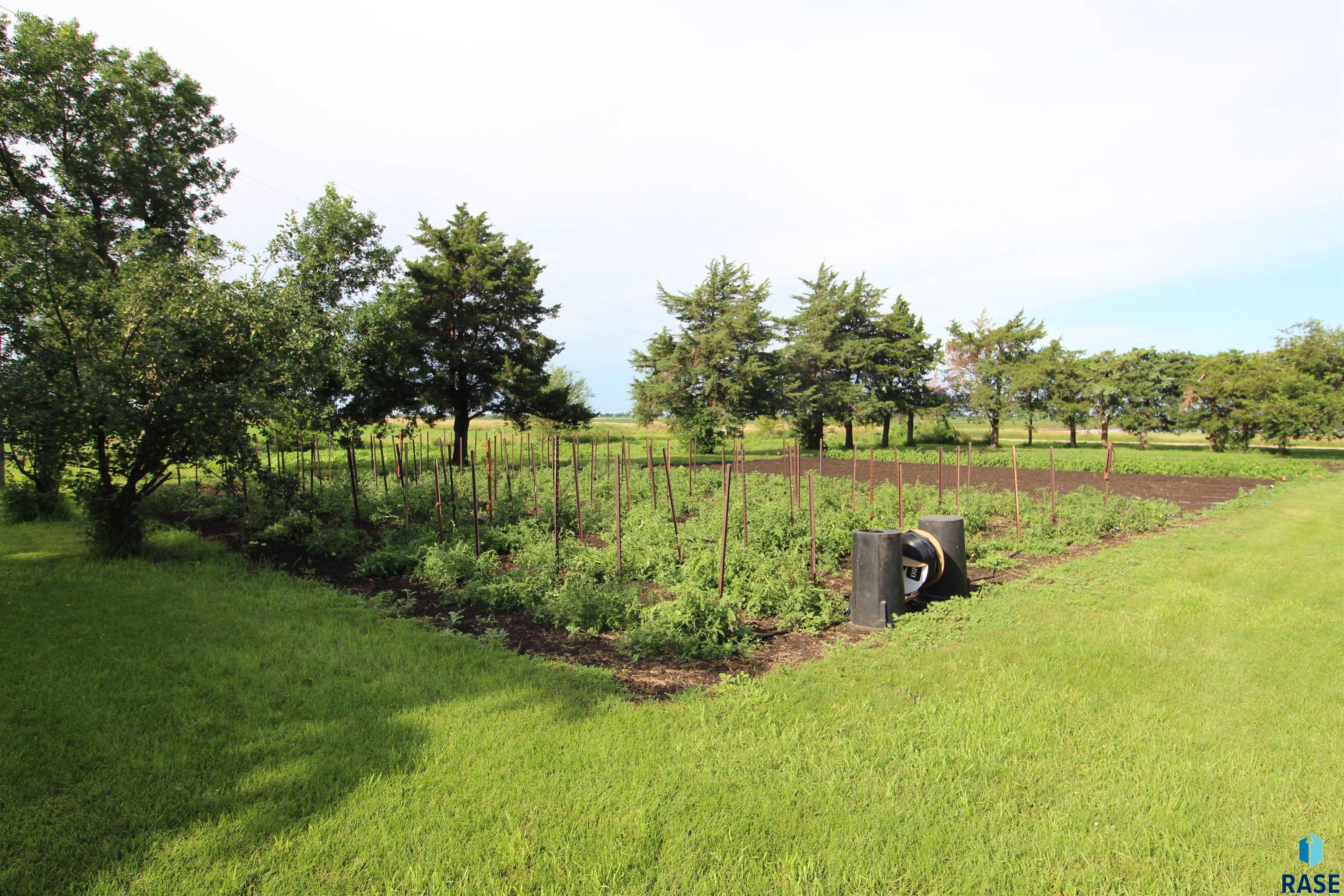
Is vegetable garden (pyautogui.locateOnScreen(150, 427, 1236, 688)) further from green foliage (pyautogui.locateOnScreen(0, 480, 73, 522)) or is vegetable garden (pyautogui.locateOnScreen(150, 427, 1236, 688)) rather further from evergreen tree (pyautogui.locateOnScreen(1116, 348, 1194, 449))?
evergreen tree (pyautogui.locateOnScreen(1116, 348, 1194, 449))

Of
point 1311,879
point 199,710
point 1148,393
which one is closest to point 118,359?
point 199,710

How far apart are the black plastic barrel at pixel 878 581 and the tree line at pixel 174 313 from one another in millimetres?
8452

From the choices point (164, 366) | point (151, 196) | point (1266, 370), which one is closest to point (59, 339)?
point (164, 366)

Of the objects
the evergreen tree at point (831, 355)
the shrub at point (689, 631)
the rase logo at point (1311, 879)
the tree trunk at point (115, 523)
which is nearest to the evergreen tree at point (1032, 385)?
the evergreen tree at point (831, 355)

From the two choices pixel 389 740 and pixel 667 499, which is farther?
pixel 667 499

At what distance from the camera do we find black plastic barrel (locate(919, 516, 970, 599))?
24.2 ft

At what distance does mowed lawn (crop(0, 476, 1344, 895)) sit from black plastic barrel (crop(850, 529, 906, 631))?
0.51 meters

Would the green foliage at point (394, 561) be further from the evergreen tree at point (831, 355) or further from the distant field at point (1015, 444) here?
the evergreen tree at point (831, 355)

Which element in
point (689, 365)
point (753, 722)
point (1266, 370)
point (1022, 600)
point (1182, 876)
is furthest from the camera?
point (689, 365)

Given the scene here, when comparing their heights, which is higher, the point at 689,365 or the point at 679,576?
the point at 689,365

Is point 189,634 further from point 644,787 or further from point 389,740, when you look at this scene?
point 644,787

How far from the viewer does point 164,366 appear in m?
8.36

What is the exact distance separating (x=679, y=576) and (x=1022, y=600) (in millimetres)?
4058

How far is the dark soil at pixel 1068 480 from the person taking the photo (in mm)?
16297
